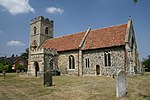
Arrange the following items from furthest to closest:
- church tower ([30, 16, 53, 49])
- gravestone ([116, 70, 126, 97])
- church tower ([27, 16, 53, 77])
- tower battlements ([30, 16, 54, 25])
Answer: tower battlements ([30, 16, 54, 25]) → church tower ([30, 16, 53, 49]) → church tower ([27, 16, 53, 77]) → gravestone ([116, 70, 126, 97])

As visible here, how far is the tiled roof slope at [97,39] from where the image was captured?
2675 centimetres

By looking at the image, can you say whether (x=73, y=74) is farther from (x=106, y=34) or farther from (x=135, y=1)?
(x=135, y=1)

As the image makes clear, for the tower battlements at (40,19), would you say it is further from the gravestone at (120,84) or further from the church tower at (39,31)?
the gravestone at (120,84)

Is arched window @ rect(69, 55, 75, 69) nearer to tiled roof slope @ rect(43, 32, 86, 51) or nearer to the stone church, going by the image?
the stone church

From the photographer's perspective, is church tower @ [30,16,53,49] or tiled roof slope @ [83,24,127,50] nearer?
tiled roof slope @ [83,24,127,50]

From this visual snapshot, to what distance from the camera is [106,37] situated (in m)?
28.8

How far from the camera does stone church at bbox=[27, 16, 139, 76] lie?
25.5 meters

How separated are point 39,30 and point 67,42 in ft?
30.2

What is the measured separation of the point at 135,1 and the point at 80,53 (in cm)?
2169

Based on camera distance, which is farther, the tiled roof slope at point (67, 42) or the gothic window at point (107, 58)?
the tiled roof slope at point (67, 42)

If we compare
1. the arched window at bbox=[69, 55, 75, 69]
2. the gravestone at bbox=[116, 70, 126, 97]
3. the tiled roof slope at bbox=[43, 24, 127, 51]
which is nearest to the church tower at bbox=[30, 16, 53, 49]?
the tiled roof slope at bbox=[43, 24, 127, 51]

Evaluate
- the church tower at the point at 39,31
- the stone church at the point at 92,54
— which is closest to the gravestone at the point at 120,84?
the stone church at the point at 92,54

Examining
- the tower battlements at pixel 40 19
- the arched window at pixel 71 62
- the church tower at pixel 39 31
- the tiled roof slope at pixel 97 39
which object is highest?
the tower battlements at pixel 40 19

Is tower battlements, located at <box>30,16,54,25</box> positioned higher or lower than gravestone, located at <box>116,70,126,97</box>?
higher
